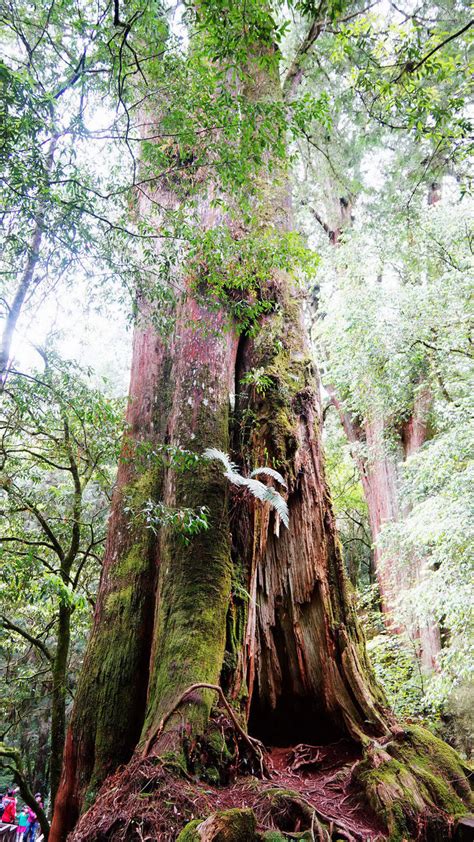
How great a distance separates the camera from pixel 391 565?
871cm

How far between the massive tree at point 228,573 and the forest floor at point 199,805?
0.02m

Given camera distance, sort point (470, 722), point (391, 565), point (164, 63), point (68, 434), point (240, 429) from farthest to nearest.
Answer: point (391, 565)
point (470, 722)
point (68, 434)
point (240, 429)
point (164, 63)

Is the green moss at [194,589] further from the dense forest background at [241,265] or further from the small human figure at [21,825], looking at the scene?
the small human figure at [21,825]

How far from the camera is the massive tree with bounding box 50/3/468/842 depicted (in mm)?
Result: 3125

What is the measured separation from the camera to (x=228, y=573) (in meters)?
3.79

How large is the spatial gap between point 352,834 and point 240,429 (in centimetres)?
303

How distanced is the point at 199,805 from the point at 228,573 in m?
1.51

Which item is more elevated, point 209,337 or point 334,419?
point 334,419

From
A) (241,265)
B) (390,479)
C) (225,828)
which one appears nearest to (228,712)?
(225,828)

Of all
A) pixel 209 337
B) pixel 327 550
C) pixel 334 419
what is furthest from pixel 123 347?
pixel 327 550

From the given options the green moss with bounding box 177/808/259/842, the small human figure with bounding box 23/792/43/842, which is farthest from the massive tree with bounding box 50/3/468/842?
the small human figure with bounding box 23/792/43/842

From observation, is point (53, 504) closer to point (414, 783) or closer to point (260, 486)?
point (260, 486)

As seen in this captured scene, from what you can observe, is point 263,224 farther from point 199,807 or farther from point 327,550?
point 199,807

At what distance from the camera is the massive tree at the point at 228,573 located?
312cm
